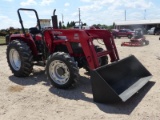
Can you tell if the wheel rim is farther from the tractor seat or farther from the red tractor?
the tractor seat

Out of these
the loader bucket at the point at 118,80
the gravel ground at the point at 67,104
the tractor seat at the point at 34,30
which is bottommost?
the gravel ground at the point at 67,104

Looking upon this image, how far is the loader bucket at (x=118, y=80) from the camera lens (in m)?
4.72

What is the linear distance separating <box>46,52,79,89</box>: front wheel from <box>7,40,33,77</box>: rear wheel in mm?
1031

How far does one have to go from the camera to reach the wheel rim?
18.8ft

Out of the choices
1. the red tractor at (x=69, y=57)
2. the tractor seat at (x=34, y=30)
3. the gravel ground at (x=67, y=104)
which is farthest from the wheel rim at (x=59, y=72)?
the tractor seat at (x=34, y=30)

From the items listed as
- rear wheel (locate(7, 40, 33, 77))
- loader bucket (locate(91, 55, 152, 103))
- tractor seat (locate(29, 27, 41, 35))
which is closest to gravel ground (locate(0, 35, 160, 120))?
A: loader bucket (locate(91, 55, 152, 103))

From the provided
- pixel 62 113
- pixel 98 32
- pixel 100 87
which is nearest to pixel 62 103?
pixel 62 113

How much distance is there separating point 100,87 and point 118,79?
1005mm

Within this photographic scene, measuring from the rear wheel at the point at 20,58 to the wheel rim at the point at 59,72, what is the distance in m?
1.09

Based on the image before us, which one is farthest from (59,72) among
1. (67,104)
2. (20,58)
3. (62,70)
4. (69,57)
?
(20,58)

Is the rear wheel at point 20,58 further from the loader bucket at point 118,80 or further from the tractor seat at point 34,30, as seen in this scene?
the loader bucket at point 118,80

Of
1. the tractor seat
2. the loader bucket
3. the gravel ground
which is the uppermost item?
the tractor seat

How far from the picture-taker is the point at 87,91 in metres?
5.74

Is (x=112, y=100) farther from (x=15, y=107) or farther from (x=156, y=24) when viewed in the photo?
(x=156, y=24)
